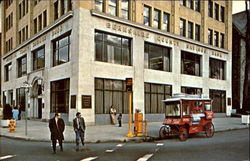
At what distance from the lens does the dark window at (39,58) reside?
99.1 feet

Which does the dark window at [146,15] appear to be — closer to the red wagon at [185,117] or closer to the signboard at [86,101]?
the signboard at [86,101]

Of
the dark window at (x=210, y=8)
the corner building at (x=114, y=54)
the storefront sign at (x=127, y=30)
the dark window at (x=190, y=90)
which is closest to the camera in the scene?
the corner building at (x=114, y=54)

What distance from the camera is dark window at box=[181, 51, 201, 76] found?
107 ft

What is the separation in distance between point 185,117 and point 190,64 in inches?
766

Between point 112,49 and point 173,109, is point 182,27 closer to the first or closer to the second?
point 112,49

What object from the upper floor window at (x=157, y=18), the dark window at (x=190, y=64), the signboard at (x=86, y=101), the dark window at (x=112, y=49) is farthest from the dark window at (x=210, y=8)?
the signboard at (x=86, y=101)

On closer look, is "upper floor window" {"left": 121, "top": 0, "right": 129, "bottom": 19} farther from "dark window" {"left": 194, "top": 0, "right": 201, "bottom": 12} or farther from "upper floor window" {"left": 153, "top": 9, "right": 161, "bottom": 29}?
"dark window" {"left": 194, "top": 0, "right": 201, "bottom": 12}

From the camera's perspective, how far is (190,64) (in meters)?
33.7

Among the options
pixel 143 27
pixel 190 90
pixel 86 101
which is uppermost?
pixel 143 27

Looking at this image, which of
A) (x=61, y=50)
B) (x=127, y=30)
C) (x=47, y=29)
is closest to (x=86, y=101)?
(x=61, y=50)

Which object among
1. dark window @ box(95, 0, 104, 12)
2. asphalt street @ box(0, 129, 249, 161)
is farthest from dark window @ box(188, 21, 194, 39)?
asphalt street @ box(0, 129, 249, 161)

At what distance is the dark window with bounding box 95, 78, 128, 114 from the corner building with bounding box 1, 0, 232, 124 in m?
0.09

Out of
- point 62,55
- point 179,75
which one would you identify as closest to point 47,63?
point 62,55

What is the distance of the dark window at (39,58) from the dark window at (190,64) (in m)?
16.3
